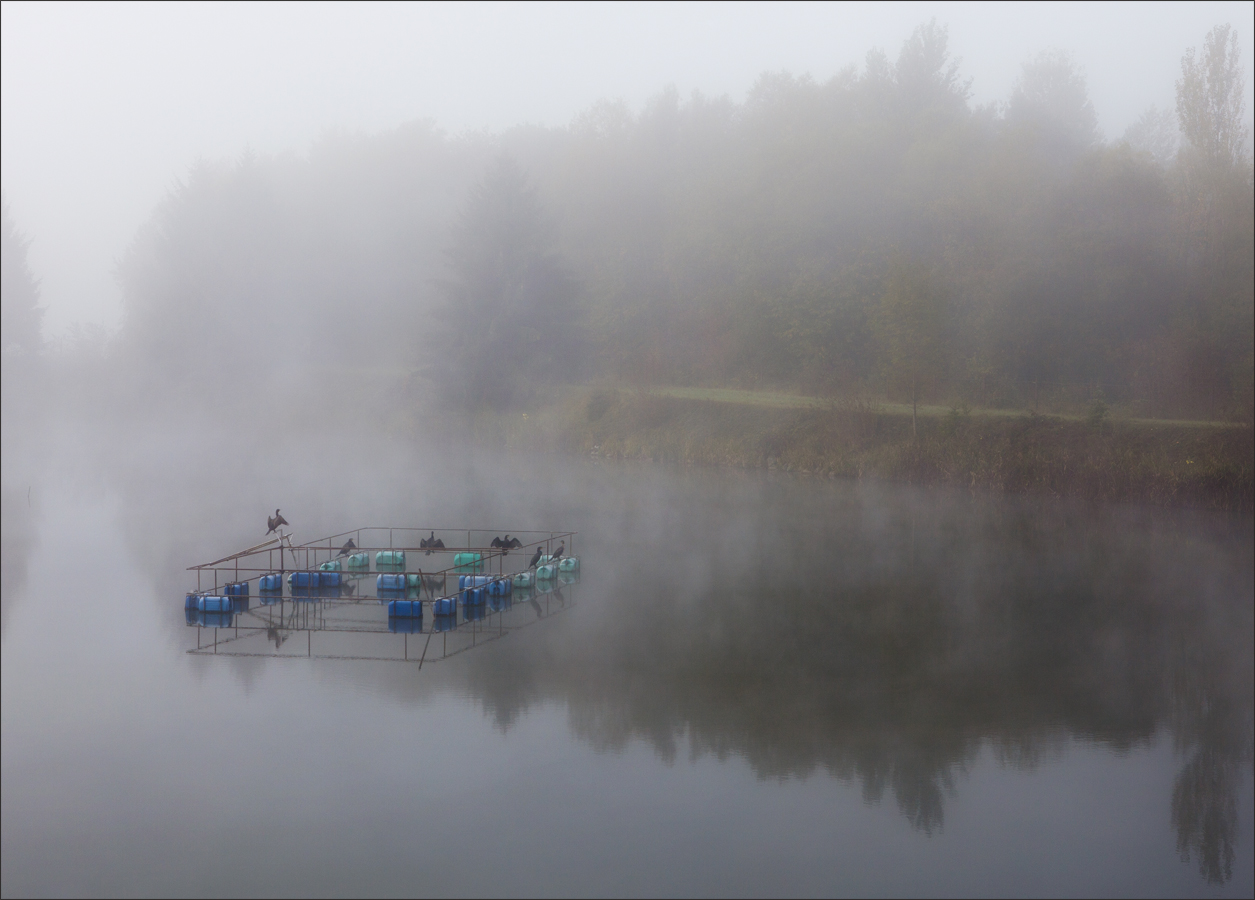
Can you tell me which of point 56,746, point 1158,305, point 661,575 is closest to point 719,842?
point 56,746

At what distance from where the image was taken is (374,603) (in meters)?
11.7

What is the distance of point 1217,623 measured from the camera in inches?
419

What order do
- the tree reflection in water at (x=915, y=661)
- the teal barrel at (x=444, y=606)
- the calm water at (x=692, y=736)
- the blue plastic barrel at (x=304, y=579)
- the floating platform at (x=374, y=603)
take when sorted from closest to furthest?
the calm water at (x=692, y=736)
the tree reflection in water at (x=915, y=661)
the floating platform at (x=374, y=603)
the teal barrel at (x=444, y=606)
the blue plastic barrel at (x=304, y=579)

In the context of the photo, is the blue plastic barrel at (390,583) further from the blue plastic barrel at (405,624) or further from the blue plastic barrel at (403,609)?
the blue plastic barrel at (405,624)

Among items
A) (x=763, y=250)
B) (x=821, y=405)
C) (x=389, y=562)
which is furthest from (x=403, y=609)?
(x=763, y=250)

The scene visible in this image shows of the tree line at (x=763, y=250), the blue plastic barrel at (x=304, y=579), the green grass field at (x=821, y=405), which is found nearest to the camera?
the blue plastic barrel at (x=304, y=579)

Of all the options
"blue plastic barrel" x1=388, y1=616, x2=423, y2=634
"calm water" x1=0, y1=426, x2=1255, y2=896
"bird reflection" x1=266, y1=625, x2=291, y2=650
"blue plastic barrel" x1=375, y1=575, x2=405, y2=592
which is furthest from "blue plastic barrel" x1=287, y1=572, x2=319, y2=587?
"blue plastic barrel" x1=388, y1=616, x2=423, y2=634

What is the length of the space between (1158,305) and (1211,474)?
5.37 metres

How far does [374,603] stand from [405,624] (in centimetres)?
134

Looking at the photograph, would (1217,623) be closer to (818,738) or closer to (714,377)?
(818,738)

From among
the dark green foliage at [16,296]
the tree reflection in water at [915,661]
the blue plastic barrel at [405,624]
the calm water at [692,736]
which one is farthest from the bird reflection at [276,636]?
the dark green foliage at [16,296]

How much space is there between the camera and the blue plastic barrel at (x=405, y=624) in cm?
1030

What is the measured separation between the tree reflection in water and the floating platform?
2.39 ft

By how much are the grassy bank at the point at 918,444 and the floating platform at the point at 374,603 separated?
9.99m
